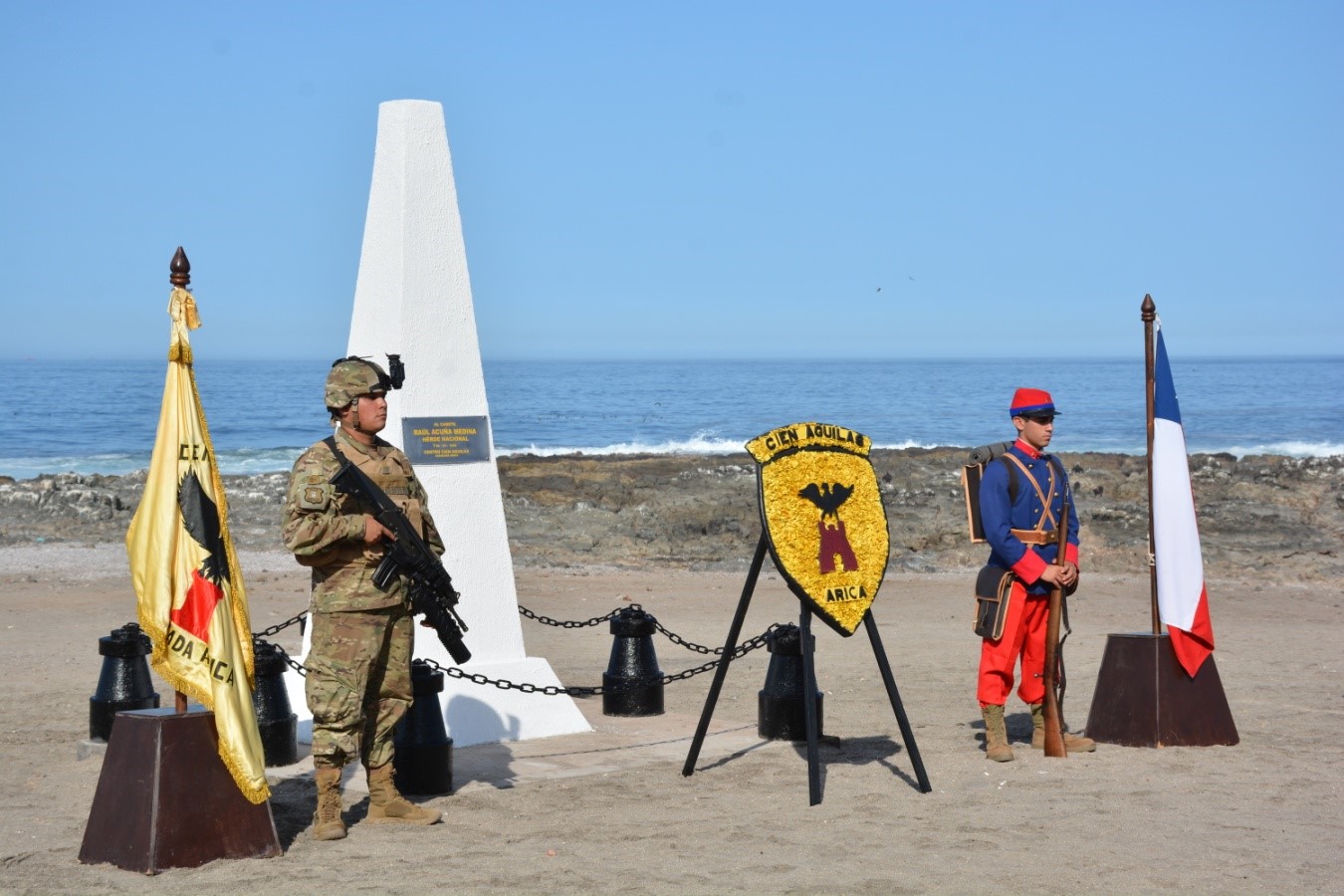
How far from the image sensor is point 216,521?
250 inches

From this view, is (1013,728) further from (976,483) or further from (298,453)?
(298,453)

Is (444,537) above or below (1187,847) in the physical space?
above

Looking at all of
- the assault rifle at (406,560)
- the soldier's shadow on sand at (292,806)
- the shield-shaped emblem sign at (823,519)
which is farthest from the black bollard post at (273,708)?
the shield-shaped emblem sign at (823,519)

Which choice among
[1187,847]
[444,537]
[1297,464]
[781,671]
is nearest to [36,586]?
[444,537]

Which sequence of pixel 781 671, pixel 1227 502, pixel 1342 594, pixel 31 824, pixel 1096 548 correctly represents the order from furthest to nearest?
1. pixel 1227 502
2. pixel 1096 548
3. pixel 1342 594
4. pixel 781 671
5. pixel 31 824

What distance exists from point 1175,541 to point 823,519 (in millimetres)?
2667

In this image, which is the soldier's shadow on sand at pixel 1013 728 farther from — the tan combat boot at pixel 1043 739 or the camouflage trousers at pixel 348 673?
the camouflage trousers at pixel 348 673

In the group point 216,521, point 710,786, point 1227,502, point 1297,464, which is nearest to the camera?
point 216,521

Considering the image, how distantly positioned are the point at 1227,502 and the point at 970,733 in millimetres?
16824

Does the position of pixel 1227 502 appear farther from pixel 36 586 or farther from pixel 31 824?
pixel 31 824

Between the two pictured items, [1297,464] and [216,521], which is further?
[1297,464]

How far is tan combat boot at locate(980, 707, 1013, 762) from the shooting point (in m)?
8.34

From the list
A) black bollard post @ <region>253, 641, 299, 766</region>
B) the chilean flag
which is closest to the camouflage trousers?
black bollard post @ <region>253, 641, 299, 766</region>

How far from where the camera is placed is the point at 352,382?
682cm
